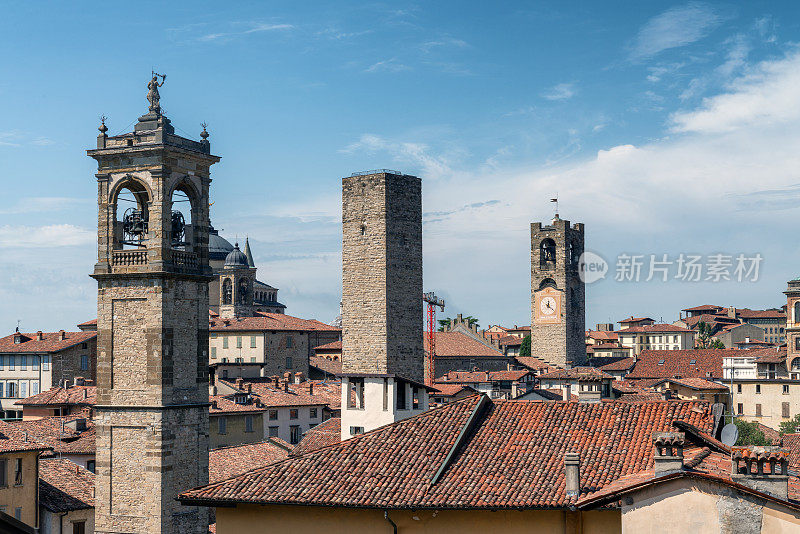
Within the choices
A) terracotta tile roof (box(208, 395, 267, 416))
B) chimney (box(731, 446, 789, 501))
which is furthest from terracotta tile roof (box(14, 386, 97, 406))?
chimney (box(731, 446, 789, 501))

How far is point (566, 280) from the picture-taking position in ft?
332

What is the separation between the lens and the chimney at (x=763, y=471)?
12.9 metres

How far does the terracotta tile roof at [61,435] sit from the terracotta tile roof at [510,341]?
8545 centimetres

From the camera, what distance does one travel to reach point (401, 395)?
33594mm

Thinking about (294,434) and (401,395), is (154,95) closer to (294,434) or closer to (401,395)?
(401,395)

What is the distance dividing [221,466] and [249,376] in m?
35.4

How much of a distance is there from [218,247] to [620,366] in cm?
5291

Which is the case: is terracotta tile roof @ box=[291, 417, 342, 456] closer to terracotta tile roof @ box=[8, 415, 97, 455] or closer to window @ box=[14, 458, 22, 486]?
terracotta tile roof @ box=[8, 415, 97, 455]

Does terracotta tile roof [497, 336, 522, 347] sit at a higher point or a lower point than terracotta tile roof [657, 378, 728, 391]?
higher

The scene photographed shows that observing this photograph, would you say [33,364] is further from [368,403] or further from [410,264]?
[368,403]

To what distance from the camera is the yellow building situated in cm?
3047

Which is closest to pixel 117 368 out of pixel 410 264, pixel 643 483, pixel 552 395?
pixel 643 483

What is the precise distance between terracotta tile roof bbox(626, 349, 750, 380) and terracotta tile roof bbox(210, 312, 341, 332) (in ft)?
103

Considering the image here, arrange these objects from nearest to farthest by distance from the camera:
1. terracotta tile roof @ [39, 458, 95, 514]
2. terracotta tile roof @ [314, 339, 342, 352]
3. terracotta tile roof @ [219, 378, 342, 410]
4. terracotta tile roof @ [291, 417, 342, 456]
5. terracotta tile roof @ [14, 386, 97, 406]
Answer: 1. terracotta tile roof @ [39, 458, 95, 514]
2. terracotta tile roof @ [291, 417, 342, 456]
3. terracotta tile roof @ [14, 386, 97, 406]
4. terracotta tile roof @ [219, 378, 342, 410]
5. terracotta tile roof @ [314, 339, 342, 352]
